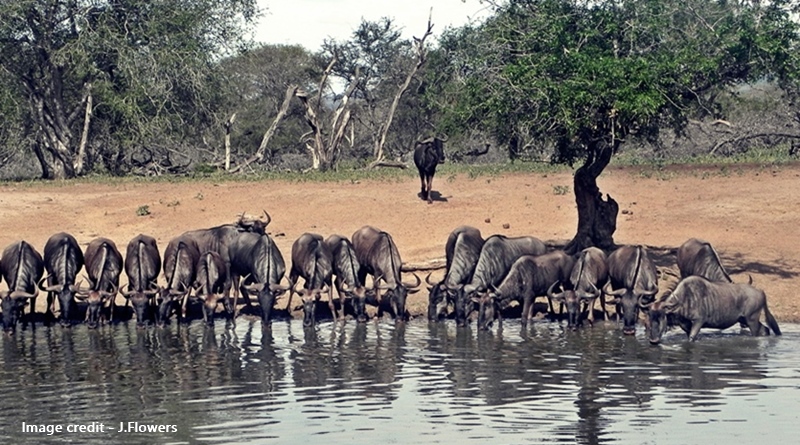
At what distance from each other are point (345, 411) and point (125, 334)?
6349 millimetres

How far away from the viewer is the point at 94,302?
19000 mm

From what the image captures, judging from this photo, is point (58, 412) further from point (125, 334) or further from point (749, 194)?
point (749, 194)

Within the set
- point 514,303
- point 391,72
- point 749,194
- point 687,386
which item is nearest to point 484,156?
point 391,72

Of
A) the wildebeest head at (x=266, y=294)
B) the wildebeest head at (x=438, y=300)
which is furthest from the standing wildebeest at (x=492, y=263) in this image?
the wildebeest head at (x=266, y=294)

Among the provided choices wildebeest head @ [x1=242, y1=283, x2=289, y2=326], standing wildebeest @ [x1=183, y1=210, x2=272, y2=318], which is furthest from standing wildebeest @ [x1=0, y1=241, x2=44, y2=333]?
wildebeest head @ [x1=242, y1=283, x2=289, y2=326]

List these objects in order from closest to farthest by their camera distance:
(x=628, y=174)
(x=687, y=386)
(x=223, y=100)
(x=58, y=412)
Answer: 1. (x=58, y=412)
2. (x=687, y=386)
3. (x=628, y=174)
4. (x=223, y=100)

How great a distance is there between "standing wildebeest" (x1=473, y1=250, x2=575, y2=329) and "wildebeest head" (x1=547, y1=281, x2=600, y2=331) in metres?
0.43

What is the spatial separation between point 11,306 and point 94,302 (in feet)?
3.90

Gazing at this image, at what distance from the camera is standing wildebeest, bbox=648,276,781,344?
56.4 feet

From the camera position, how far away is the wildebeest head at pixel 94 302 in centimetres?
1894

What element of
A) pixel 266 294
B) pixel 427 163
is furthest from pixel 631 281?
pixel 427 163

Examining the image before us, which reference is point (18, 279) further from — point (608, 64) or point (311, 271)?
point (608, 64)

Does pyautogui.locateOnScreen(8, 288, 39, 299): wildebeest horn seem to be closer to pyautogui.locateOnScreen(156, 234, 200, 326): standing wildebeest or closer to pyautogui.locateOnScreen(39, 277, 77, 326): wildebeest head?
pyautogui.locateOnScreen(39, 277, 77, 326): wildebeest head

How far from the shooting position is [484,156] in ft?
143
